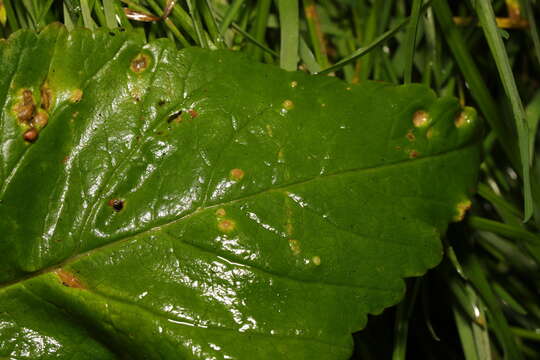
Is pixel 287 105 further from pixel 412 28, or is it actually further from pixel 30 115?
pixel 30 115

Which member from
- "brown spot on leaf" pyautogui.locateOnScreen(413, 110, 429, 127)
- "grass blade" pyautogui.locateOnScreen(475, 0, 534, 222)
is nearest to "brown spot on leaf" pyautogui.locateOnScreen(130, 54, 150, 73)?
"brown spot on leaf" pyautogui.locateOnScreen(413, 110, 429, 127)

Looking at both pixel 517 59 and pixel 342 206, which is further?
pixel 517 59

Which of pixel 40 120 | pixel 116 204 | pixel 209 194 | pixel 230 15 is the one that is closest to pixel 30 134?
pixel 40 120

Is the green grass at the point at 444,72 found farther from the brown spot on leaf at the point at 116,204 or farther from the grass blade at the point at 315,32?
the brown spot on leaf at the point at 116,204

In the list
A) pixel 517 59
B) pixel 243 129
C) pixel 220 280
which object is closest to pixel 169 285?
pixel 220 280

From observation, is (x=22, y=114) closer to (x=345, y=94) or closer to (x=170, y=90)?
(x=170, y=90)

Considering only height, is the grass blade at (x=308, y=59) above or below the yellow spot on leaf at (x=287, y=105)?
above

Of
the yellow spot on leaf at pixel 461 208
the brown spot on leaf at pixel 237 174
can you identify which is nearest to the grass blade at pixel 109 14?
the brown spot on leaf at pixel 237 174

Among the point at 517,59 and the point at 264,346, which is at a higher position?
the point at 517,59
